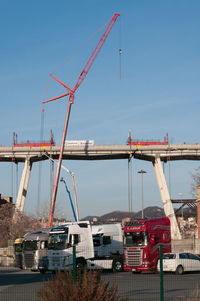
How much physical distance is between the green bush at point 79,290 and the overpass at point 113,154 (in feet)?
249

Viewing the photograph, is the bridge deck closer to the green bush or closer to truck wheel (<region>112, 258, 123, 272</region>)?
truck wheel (<region>112, 258, 123, 272</region>)

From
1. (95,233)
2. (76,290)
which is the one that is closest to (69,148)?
(95,233)

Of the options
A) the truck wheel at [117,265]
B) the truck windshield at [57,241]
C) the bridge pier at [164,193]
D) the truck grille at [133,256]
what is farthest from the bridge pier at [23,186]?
the truck grille at [133,256]

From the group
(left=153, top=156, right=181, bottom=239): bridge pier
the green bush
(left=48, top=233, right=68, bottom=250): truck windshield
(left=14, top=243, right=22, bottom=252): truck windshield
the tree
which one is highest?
(left=153, top=156, right=181, bottom=239): bridge pier

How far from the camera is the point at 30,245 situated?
36375mm

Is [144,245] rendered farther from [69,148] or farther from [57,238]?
[69,148]

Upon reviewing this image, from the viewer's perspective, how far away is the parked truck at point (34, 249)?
35.8 meters

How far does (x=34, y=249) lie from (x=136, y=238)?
7718mm

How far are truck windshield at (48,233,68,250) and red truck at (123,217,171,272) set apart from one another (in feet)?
14.4

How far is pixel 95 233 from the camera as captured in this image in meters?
37.6

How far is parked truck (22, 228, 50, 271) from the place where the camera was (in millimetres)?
35781

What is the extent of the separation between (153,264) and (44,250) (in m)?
7.93

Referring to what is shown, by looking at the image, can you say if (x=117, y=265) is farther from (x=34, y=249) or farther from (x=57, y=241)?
(x=34, y=249)

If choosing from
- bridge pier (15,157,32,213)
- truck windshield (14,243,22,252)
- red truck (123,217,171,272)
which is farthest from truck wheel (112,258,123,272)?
bridge pier (15,157,32,213)
